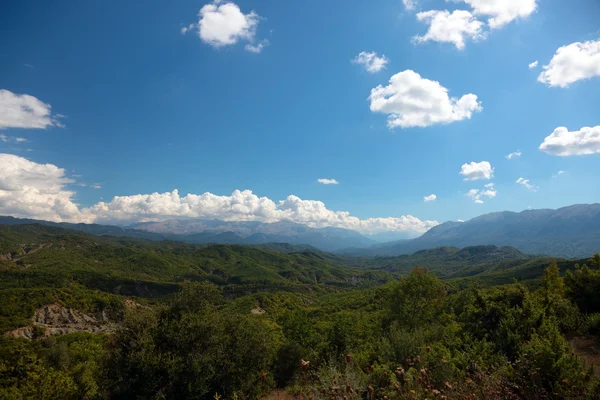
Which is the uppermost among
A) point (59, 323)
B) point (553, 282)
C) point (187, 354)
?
point (553, 282)

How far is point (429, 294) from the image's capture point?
35781mm

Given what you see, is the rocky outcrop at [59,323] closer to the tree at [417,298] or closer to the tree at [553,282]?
the tree at [417,298]

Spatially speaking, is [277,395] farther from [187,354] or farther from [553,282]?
[553,282]

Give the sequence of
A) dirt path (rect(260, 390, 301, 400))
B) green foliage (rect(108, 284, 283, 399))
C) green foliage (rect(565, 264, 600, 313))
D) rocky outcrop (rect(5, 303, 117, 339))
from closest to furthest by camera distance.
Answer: dirt path (rect(260, 390, 301, 400))
green foliage (rect(108, 284, 283, 399))
green foliage (rect(565, 264, 600, 313))
rocky outcrop (rect(5, 303, 117, 339))

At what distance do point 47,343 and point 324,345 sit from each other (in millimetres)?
66345

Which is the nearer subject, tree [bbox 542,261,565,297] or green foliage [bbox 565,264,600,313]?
green foliage [bbox 565,264,600,313]

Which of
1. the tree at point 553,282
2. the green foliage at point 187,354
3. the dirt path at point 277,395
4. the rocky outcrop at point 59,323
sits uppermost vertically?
the tree at point 553,282

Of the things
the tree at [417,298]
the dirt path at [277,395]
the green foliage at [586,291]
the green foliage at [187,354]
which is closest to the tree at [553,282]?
the green foliage at [586,291]

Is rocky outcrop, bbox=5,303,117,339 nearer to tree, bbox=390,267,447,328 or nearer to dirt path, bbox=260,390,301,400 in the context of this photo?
dirt path, bbox=260,390,301,400

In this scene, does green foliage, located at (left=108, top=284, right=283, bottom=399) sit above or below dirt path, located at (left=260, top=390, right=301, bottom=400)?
above

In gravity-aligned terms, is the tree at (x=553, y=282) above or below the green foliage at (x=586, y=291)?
below

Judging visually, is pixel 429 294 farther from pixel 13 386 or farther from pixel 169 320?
pixel 13 386

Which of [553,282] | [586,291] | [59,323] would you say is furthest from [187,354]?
[59,323]

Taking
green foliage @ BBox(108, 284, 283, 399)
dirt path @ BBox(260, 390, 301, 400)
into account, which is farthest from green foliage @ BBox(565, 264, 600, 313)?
green foliage @ BBox(108, 284, 283, 399)
